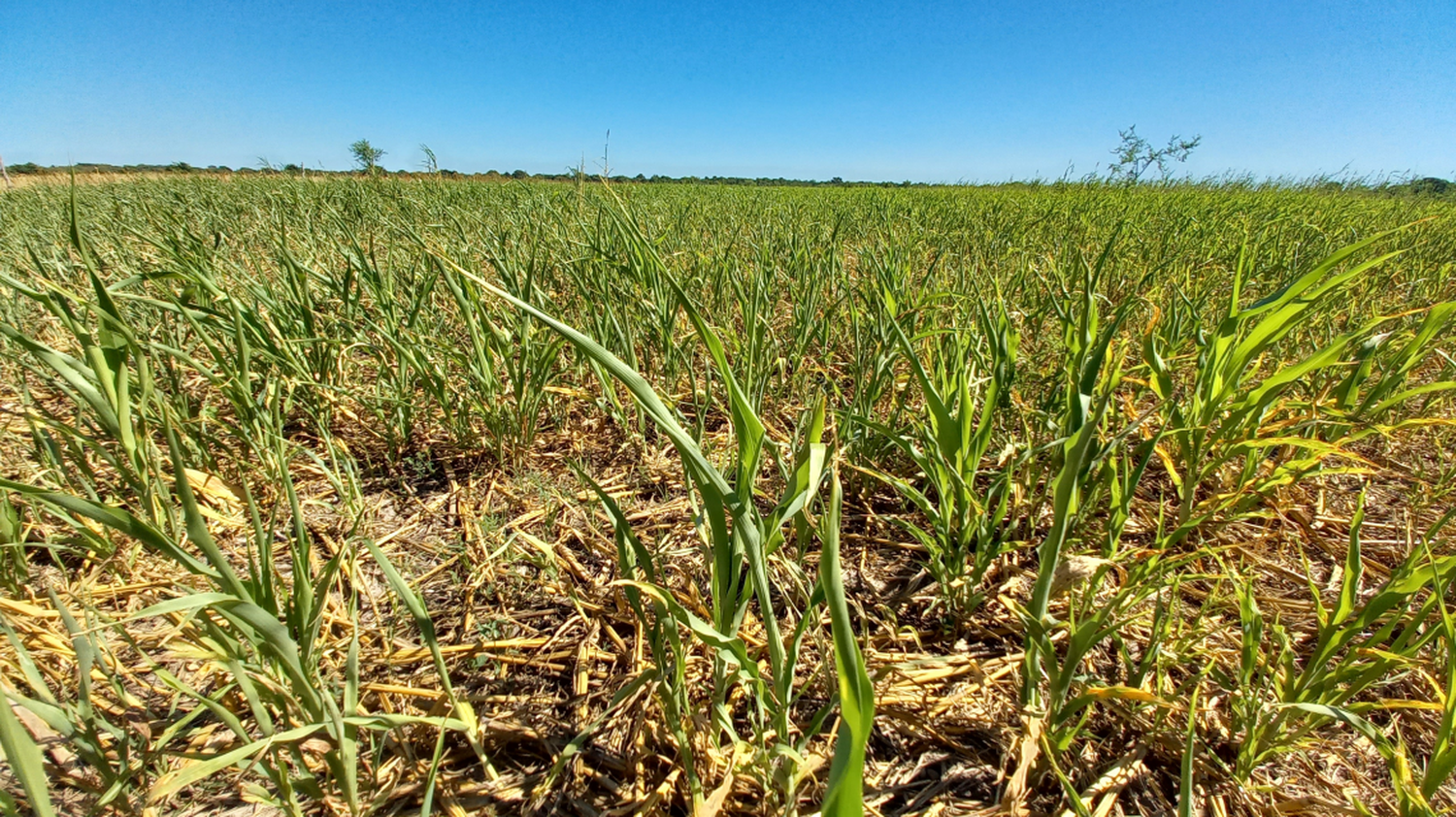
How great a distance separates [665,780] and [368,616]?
1.98 ft

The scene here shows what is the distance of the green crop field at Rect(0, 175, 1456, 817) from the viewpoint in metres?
0.62

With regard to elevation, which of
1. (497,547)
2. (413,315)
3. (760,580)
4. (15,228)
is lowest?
(497,547)

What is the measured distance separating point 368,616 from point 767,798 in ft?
2.37

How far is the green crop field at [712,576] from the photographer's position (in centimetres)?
62

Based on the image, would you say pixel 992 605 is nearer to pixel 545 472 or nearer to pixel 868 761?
pixel 868 761

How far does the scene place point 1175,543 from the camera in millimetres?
1052

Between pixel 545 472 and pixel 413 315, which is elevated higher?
pixel 413 315

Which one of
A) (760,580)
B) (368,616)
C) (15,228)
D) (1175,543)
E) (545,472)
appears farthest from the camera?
(15,228)

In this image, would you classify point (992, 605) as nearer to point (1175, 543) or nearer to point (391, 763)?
point (1175, 543)

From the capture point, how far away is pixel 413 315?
1.39 m

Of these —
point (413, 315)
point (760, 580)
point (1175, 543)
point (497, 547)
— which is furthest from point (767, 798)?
point (413, 315)

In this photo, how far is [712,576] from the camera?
70 cm

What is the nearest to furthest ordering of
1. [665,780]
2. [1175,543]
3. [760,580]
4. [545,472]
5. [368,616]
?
[760,580], [665,780], [368,616], [1175,543], [545,472]

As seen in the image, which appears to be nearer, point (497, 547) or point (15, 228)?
point (497, 547)
